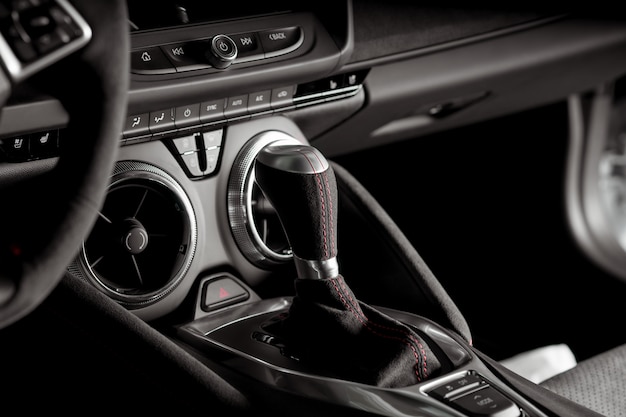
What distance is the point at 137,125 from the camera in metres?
0.96

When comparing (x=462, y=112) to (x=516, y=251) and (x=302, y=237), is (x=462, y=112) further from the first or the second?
(x=302, y=237)

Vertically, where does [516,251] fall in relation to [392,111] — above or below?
below

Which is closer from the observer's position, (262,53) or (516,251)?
(262,53)

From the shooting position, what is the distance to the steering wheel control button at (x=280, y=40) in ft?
3.37

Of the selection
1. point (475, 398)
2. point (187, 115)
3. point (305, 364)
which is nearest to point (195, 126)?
point (187, 115)

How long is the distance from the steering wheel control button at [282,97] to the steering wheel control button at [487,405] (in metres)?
0.50

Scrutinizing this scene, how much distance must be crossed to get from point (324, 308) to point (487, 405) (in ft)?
0.70

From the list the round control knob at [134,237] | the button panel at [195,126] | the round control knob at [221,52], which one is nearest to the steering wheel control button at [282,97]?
the button panel at [195,126]

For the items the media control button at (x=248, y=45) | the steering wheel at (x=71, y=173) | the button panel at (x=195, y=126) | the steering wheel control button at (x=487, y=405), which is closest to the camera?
the steering wheel at (x=71, y=173)

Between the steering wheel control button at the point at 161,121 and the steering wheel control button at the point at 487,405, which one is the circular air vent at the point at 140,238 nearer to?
the steering wheel control button at the point at 161,121

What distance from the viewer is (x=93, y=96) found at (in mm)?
640

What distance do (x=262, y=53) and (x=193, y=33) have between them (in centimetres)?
10

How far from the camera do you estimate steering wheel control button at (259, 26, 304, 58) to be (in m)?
1.03

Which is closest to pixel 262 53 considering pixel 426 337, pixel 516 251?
pixel 426 337
